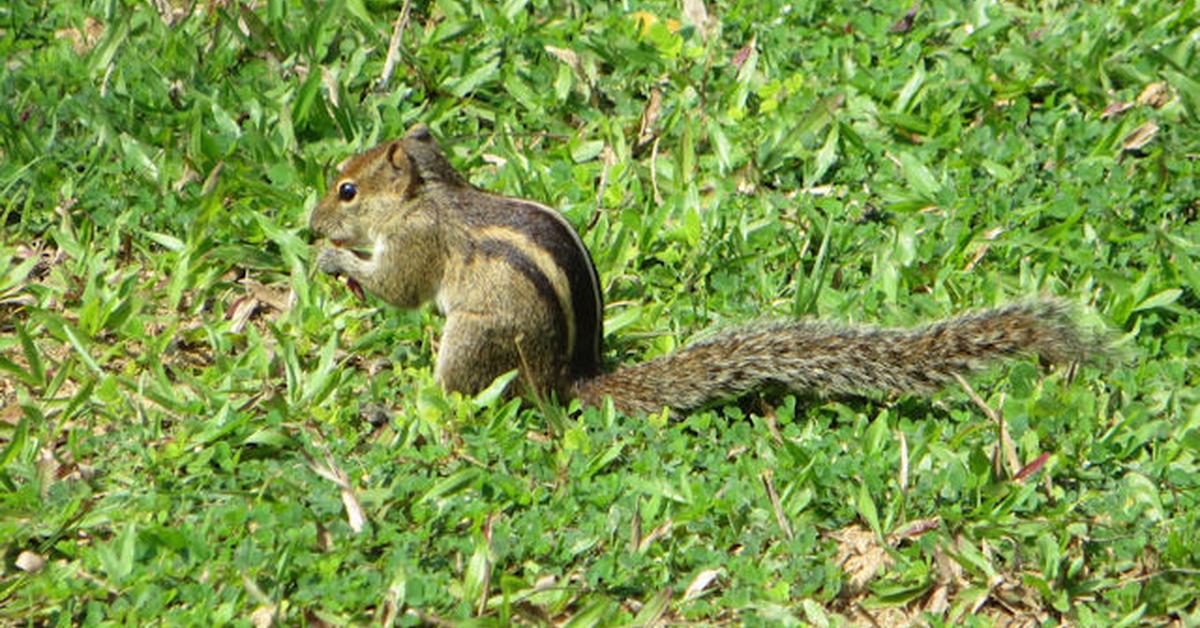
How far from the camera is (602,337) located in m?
5.62

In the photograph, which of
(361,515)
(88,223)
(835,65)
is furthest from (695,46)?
(361,515)

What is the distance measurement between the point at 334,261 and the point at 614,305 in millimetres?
919

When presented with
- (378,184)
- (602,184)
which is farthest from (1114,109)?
(378,184)

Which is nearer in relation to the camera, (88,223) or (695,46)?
(88,223)

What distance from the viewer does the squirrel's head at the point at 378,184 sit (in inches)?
227

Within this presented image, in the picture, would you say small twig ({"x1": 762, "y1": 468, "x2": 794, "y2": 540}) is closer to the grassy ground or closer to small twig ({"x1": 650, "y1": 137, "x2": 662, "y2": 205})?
the grassy ground

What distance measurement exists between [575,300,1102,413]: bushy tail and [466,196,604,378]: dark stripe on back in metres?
0.11

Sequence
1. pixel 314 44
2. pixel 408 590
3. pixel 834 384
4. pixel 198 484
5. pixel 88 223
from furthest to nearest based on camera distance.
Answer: pixel 314 44
pixel 88 223
pixel 834 384
pixel 198 484
pixel 408 590

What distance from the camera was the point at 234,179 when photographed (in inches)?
248

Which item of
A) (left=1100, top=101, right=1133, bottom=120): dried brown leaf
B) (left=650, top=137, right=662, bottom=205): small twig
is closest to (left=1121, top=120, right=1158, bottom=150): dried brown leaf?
(left=1100, top=101, right=1133, bottom=120): dried brown leaf

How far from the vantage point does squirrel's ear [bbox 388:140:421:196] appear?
5.73 meters

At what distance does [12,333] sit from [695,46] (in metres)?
2.86

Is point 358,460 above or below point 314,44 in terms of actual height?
below

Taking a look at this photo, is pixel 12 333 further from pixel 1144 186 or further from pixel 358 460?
pixel 1144 186
